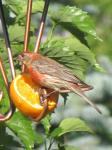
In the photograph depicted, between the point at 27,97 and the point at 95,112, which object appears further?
the point at 95,112

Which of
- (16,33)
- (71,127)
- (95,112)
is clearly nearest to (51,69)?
(16,33)

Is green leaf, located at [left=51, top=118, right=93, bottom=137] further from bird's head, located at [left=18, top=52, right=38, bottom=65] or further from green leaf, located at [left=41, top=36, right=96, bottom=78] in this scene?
bird's head, located at [left=18, top=52, right=38, bottom=65]

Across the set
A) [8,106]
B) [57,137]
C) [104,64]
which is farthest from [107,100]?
[8,106]

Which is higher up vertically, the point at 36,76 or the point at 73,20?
the point at 36,76

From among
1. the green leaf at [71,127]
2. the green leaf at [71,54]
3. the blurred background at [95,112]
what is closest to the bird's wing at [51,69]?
the green leaf at [71,54]

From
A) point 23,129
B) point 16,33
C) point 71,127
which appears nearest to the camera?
point 23,129

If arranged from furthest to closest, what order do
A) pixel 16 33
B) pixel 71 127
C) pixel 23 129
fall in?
pixel 71 127 → pixel 16 33 → pixel 23 129

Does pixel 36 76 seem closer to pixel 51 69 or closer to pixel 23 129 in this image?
pixel 51 69
